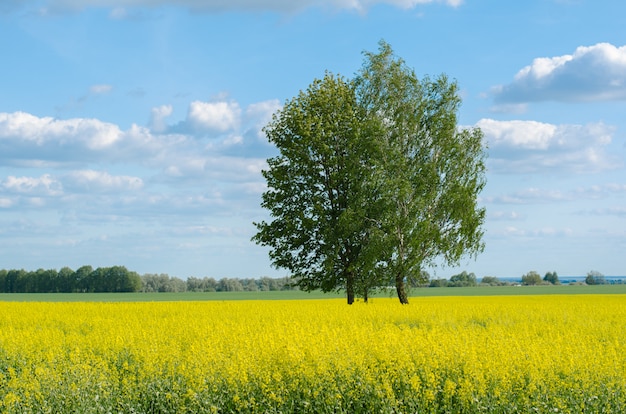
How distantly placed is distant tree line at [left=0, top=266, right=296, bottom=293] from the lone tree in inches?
2076

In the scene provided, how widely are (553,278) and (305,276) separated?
258 feet

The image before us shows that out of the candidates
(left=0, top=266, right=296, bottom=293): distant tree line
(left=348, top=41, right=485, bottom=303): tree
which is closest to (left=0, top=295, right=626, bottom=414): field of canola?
(left=348, top=41, right=485, bottom=303): tree

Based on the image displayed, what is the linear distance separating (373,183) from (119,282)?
64.7 meters

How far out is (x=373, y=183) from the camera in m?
31.1

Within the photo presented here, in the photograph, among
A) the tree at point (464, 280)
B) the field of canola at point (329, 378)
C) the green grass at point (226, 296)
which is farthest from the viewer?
the tree at point (464, 280)

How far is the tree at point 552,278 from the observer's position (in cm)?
10211

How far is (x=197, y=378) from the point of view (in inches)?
450

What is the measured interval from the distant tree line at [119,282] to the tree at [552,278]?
41996 mm

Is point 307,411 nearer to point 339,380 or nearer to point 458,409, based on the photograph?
point 339,380

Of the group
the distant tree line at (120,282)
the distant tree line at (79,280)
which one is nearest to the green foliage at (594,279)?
the distant tree line at (120,282)

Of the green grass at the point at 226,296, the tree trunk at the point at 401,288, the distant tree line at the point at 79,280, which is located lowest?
the green grass at the point at 226,296

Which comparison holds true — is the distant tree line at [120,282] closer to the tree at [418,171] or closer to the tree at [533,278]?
the tree at [533,278]

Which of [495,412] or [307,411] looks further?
[307,411]

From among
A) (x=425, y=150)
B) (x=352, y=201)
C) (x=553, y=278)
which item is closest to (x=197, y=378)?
(x=352, y=201)
